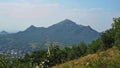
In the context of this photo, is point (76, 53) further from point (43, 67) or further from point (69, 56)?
point (43, 67)

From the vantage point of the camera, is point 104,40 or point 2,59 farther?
point 104,40

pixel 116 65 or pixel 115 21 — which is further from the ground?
pixel 115 21

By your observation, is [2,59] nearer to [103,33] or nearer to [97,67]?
[97,67]

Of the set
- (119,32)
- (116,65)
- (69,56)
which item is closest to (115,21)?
(119,32)

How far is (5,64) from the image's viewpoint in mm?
12953

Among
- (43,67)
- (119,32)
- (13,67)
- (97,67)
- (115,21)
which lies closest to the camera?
(43,67)

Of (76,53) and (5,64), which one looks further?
(76,53)

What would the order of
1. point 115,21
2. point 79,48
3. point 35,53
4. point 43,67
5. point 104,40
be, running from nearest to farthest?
point 43,67
point 115,21
point 104,40
point 35,53
point 79,48

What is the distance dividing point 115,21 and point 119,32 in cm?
599

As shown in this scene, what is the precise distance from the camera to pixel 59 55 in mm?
87562

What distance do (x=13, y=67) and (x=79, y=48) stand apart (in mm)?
91592

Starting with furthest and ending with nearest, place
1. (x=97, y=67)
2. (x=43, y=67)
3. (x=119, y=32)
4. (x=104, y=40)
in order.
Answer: (x=104, y=40) → (x=119, y=32) → (x=97, y=67) → (x=43, y=67)

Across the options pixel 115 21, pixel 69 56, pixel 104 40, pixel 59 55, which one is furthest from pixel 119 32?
pixel 69 56

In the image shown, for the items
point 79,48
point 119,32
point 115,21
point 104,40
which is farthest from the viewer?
point 79,48
